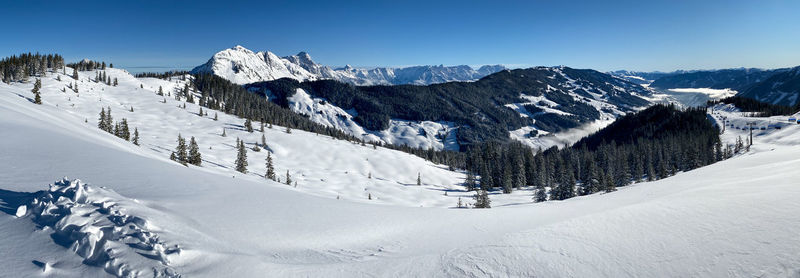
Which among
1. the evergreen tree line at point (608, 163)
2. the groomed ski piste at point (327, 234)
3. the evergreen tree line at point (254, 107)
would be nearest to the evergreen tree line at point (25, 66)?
the evergreen tree line at point (254, 107)

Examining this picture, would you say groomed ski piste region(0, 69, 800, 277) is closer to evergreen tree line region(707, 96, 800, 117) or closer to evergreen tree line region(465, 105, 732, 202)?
evergreen tree line region(465, 105, 732, 202)

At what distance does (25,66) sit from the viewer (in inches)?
4021

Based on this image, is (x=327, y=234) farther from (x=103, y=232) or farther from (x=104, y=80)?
(x=104, y=80)

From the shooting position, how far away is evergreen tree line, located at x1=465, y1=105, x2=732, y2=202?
7594cm

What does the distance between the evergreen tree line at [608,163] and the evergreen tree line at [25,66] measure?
14850 cm

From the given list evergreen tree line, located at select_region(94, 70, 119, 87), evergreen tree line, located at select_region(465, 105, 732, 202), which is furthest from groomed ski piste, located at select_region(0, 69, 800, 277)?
evergreen tree line, located at select_region(94, 70, 119, 87)

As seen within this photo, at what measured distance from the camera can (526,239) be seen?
6906mm

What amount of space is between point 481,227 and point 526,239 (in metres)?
2.49

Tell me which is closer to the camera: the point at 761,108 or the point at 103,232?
the point at 103,232

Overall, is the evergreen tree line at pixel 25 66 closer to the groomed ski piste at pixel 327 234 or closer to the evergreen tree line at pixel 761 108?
the groomed ski piste at pixel 327 234

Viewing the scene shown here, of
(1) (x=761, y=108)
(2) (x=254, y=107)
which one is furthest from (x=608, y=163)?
(2) (x=254, y=107)

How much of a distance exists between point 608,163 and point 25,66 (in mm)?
198835

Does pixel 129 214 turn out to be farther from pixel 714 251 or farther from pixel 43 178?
pixel 714 251

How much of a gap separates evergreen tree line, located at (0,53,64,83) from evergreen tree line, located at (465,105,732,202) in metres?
148
